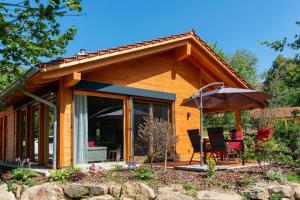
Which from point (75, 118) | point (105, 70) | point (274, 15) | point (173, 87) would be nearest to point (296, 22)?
point (274, 15)

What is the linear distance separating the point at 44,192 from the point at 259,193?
420 centimetres

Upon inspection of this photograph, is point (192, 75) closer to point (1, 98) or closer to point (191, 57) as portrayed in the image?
point (191, 57)

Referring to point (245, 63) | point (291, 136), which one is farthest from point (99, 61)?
point (245, 63)

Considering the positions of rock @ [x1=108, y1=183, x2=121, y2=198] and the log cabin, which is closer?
rock @ [x1=108, y1=183, x2=121, y2=198]

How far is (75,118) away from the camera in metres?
9.50

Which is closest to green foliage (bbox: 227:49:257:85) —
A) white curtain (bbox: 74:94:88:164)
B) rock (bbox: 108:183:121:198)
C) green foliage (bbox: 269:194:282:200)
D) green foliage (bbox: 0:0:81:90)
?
white curtain (bbox: 74:94:88:164)

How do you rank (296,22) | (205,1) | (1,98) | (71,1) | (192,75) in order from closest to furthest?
1. (71,1)
2. (1,98)
3. (192,75)
4. (296,22)
5. (205,1)

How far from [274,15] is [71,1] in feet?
41.7

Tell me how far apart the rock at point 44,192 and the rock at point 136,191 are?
132cm

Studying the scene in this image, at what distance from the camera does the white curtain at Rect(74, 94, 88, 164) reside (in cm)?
946

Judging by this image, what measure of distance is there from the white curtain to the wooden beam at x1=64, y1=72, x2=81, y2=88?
541 millimetres

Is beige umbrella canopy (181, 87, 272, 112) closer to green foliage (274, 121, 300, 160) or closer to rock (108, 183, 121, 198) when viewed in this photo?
green foliage (274, 121, 300, 160)

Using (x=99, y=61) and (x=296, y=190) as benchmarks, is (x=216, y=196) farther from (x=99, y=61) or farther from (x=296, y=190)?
(x=99, y=61)

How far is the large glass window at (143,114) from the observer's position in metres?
10.9
